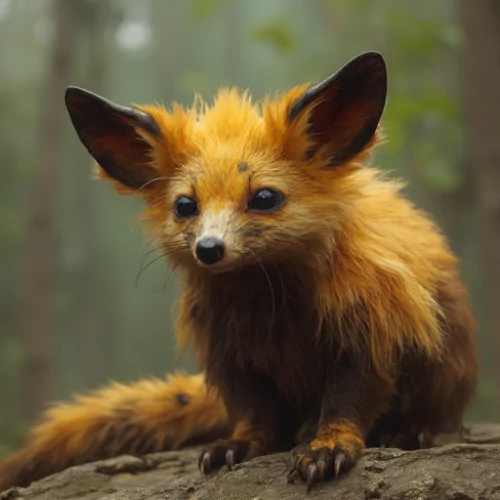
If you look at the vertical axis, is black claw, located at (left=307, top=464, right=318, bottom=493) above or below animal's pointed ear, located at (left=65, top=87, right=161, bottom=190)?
below

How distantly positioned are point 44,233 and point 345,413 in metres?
4.29

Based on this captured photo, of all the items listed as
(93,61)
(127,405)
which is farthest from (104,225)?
(127,405)

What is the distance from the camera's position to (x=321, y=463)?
84.7 inches

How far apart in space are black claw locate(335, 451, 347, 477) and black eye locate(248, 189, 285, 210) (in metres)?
0.74

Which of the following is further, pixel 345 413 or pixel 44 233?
pixel 44 233

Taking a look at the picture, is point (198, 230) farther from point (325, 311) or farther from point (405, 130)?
point (405, 130)

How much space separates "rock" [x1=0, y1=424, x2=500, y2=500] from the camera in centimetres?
196

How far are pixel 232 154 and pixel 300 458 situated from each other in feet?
3.04

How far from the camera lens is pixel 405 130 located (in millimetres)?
5605

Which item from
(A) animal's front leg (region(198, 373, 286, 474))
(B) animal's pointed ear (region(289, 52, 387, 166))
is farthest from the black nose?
(A) animal's front leg (region(198, 373, 286, 474))

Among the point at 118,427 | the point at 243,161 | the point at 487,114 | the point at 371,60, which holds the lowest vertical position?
the point at 118,427

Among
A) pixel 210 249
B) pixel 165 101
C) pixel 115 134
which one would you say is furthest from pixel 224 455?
pixel 165 101

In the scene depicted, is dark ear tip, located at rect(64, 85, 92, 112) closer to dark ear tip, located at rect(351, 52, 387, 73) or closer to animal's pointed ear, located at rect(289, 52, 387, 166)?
animal's pointed ear, located at rect(289, 52, 387, 166)

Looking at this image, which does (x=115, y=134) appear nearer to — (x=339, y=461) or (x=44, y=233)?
(x=339, y=461)
